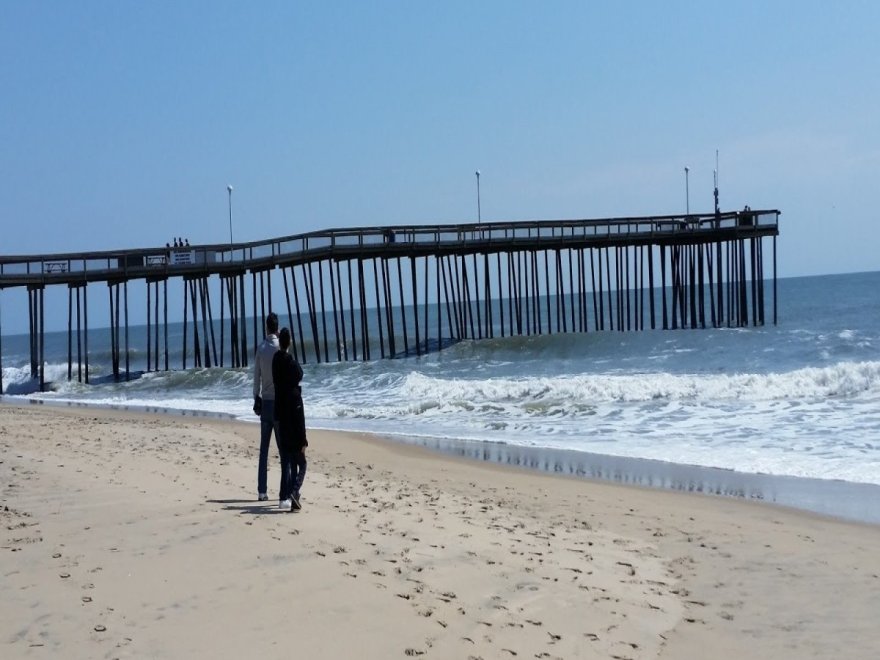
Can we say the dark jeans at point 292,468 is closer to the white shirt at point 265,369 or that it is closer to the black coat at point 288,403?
the black coat at point 288,403

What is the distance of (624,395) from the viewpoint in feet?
70.1

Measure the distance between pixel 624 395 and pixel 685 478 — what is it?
9622 mm

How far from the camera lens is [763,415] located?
17.2m

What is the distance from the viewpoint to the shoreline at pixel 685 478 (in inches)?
392

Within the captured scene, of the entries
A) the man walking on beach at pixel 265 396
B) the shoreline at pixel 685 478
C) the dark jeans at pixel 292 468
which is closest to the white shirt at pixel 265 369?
the man walking on beach at pixel 265 396

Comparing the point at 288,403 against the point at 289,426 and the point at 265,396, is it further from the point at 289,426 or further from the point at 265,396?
the point at 265,396

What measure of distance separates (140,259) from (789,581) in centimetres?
2902

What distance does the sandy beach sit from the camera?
17.0 ft

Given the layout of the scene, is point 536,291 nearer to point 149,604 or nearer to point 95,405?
point 95,405

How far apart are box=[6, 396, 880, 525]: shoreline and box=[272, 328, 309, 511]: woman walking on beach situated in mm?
4842

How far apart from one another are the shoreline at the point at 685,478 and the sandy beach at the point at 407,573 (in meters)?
0.54

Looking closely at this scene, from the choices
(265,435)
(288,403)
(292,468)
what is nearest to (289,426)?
(288,403)

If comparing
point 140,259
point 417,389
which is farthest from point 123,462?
point 140,259

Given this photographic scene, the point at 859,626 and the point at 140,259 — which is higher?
the point at 140,259
